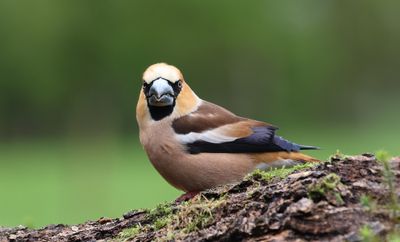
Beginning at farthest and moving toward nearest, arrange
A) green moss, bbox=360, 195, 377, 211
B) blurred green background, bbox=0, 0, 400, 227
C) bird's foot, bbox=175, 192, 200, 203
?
blurred green background, bbox=0, 0, 400, 227 < bird's foot, bbox=175, 192, 200, 203 < green moss, bbox=360, 195, 377, 211

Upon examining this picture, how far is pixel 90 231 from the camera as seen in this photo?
619 cm

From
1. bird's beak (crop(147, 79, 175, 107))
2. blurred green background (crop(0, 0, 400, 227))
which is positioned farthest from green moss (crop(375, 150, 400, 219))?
blurred green background (crop(0, 0, 400, 227))

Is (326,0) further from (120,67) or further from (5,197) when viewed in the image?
(5,197)

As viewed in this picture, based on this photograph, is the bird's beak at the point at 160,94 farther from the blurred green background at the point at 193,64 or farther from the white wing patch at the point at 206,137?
the blurred green background at the point at 193,64

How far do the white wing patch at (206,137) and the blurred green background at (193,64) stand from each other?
115 feet

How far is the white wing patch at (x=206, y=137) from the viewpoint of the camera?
785cm

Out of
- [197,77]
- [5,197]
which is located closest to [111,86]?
[197,77]

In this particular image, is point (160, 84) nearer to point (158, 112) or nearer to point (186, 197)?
point (158, 112)

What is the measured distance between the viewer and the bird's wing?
26.0 feet

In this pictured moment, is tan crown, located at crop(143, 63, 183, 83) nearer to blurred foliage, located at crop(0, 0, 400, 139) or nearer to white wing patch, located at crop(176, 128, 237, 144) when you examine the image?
white wing patch, located at crop(176, 128, 237, 144)

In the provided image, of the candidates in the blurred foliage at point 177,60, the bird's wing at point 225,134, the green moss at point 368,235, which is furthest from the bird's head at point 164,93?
the blurred foliage at point 177,60

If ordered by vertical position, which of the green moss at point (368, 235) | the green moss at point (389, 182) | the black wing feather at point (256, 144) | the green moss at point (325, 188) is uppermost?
the black wing feather at point (256, 144)

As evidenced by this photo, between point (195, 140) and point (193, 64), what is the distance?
164 ft

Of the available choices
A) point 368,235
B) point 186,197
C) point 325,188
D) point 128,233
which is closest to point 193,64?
point 186,197
